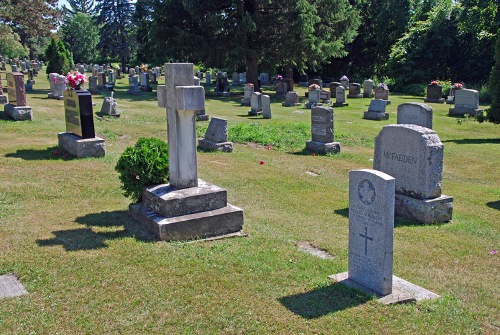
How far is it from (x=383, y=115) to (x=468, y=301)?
19.2 meters

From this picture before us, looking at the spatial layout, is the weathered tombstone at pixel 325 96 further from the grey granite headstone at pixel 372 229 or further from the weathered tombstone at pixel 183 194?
the grey granite headstone at pixel 372 229

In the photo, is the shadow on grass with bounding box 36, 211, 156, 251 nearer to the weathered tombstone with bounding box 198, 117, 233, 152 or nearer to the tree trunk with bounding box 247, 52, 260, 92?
the weathered tombstone with bounding box 198, 117, 233, 152

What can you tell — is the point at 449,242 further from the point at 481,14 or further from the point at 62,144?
the point at 481,14

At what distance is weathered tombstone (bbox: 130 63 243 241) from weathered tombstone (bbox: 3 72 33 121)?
1153 centimetres

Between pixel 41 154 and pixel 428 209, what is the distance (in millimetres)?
9201

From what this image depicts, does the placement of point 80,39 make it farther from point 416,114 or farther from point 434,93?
point 416,114

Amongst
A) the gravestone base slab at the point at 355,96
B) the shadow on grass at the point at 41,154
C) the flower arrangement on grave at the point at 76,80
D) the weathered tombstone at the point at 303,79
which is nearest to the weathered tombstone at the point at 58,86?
the flower arrangement on grave at the point at 76,80

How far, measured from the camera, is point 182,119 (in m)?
7.54

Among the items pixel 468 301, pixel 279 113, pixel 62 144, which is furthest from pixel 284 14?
pixel 468 301

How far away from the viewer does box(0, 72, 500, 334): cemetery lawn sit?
505 cm

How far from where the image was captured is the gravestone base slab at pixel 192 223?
7.16 m

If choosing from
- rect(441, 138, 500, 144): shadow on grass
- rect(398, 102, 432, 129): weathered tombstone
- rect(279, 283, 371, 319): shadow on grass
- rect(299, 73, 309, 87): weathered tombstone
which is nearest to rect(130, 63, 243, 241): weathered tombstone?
rect(279, 283, 371, 319): shadow on grass

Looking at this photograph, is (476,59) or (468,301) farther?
(476,59)

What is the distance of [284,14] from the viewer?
32.2m
